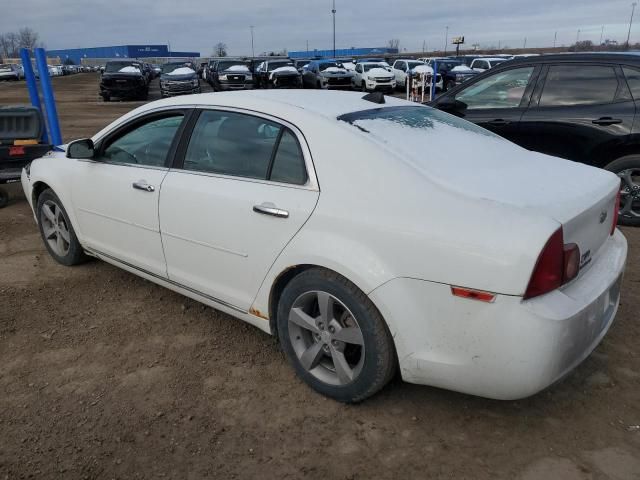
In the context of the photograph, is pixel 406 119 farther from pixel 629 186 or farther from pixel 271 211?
pixel 629 186

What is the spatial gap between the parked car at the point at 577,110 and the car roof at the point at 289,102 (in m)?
2.73

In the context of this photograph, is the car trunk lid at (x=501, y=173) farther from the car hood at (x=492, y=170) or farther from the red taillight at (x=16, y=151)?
the red taillight at (x=16, y=151)

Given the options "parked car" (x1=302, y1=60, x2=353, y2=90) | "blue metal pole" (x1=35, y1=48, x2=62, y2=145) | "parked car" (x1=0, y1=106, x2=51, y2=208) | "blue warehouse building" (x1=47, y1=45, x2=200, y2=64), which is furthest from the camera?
"blue warehouse building" (x1=47, y1=45, x2=200, y2=64)

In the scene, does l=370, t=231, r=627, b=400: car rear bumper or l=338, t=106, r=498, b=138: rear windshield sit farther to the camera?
l=338, t=106, r=498, b=138: rear windshield

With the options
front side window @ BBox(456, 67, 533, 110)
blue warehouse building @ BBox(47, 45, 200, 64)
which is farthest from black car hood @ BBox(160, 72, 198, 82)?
blue warehouse building @ BBox(47, 45, 200, 64)

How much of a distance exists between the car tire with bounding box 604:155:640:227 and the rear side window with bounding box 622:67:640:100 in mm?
611

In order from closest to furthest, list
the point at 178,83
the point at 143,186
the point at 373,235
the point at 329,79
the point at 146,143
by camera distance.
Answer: the point at 373,235 → the point at 143,186 → the point at 146,143 → the point at 178,83 → the point at 329,79

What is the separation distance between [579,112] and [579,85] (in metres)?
0.32

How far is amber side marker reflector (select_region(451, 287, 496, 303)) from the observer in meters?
2.11

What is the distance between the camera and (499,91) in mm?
5980

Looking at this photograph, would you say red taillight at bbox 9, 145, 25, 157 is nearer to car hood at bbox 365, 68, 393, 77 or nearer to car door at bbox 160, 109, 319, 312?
car door at bbox 160, 109, 319, 312

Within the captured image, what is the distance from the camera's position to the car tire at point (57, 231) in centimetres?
438

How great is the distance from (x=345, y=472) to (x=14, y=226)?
5159 mm

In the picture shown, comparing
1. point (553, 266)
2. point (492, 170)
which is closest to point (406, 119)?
point (492, 170)
